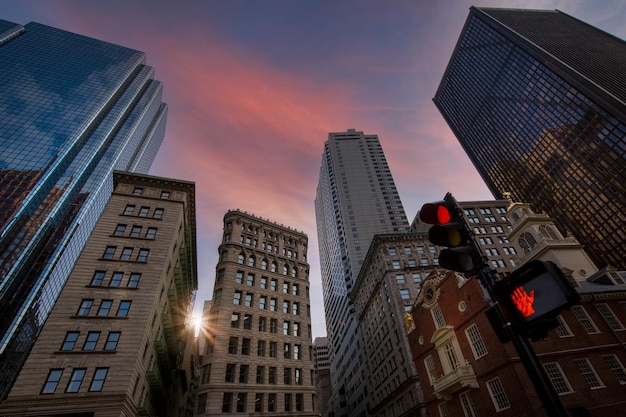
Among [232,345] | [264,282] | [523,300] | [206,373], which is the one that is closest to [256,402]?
[206,373]

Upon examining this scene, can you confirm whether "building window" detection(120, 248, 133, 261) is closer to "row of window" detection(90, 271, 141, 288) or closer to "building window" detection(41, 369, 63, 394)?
"row of window" detection(90, 271, 141, 288)

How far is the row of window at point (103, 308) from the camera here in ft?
103

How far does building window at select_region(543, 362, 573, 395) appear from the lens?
24094 millimetres

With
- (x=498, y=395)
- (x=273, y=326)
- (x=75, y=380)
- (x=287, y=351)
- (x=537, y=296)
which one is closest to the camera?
(x=537, y=296)

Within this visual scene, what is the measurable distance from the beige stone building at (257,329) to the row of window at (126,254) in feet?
39.6

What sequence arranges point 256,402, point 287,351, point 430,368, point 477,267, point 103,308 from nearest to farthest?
point 477,267
point 103,308
point 430,368
point 256,402
point 287,351

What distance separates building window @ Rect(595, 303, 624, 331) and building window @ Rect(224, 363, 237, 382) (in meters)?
39.1

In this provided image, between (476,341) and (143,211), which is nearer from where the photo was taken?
(476,341)

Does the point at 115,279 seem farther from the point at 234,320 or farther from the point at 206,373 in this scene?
the point at 234,320

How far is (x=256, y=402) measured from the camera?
38812mm

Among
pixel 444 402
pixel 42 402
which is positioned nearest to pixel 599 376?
pixel 444 402

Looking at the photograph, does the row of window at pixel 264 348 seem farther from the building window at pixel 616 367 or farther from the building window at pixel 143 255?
the building window at pixel 616 367

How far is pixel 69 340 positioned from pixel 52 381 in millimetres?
3508

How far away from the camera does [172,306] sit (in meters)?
48.5
